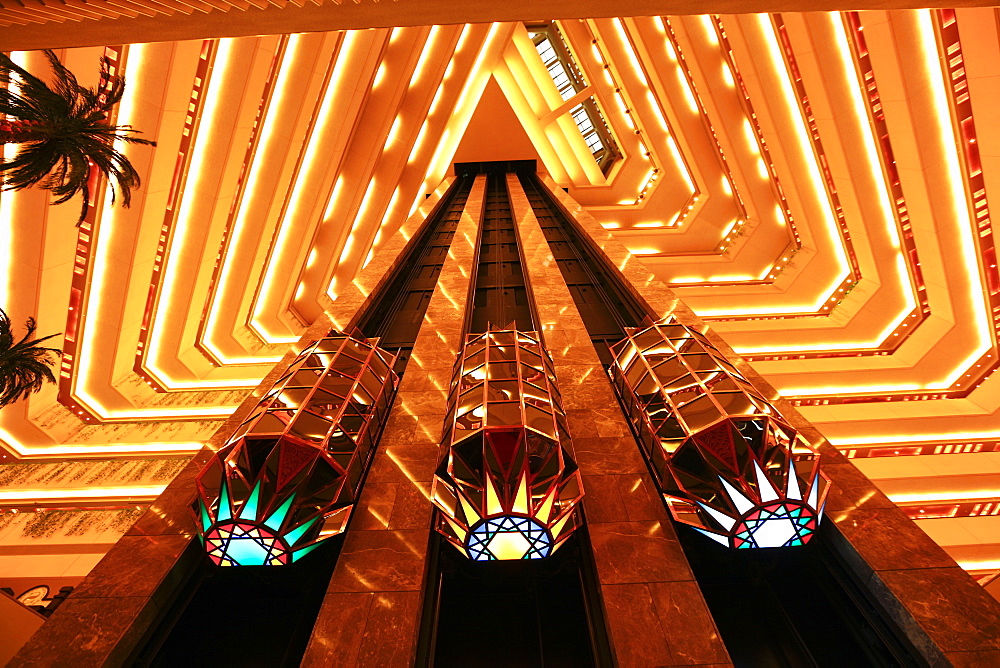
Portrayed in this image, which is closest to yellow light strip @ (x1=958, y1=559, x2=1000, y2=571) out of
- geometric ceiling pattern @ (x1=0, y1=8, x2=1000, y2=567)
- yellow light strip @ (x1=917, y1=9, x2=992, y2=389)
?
geometric ceiling pattern @ (x1=0, y1=8, x2=1000, y2=567)

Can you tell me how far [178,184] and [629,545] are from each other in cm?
1135

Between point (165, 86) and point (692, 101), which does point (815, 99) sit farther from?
point (165, 86)

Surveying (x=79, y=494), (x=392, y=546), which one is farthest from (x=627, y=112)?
(x=79, y=494)

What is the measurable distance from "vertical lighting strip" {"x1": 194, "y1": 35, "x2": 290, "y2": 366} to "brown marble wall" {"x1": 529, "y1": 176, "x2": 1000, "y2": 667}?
12.4m

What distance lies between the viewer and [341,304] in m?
8.37

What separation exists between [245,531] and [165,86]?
29.4 feet

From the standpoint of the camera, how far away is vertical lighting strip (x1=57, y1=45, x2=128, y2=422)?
7633mm

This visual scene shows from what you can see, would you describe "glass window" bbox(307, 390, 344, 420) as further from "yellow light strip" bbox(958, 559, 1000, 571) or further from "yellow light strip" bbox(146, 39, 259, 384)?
"yellow light strip" bbox(958, 559, 1000, 571)

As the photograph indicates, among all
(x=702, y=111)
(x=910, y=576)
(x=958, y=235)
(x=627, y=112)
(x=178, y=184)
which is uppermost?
(x=627, y=112)

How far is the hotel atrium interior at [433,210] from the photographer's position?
8086mm

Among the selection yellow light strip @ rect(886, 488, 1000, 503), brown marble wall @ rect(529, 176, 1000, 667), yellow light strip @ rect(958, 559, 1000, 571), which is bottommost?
brown marble wall @ rect(529, 176, 1000, 667)

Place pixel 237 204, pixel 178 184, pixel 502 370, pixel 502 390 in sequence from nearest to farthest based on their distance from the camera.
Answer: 1. pixel 502 390
2. pixel 502 370
3. pixel 178 184
4. pixel 237 204

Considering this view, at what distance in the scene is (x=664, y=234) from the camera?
712 inches

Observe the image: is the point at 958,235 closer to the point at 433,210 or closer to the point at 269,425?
the point at 269,425
